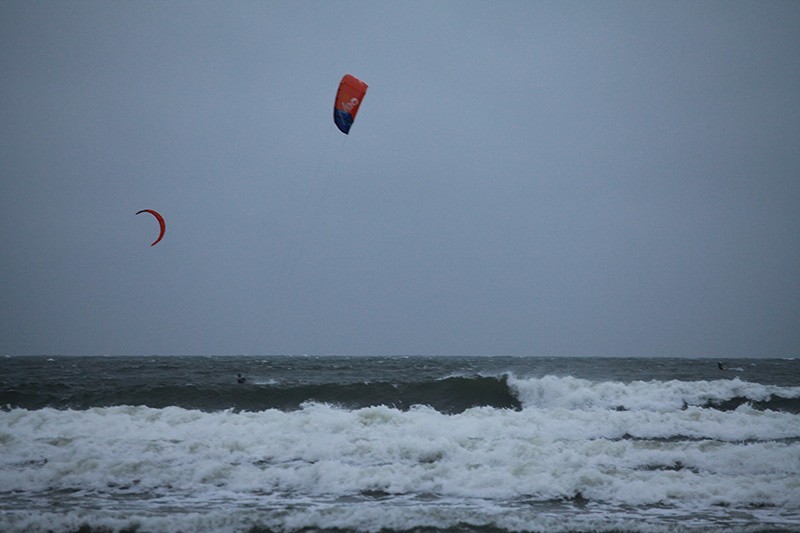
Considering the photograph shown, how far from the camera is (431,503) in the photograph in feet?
25.8

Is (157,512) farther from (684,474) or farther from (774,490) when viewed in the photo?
(774,490)

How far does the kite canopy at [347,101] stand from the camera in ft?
48.6

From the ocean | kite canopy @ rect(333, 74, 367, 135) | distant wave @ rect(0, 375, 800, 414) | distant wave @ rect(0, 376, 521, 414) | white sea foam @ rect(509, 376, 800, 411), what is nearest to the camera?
the ocean

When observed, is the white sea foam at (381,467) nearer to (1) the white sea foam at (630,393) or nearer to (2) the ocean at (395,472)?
(2) the ocean at (395,472)

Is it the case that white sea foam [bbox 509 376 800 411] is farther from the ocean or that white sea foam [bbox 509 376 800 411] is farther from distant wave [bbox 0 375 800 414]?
the ocean

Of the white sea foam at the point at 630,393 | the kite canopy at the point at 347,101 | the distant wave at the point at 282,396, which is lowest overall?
the distant wave at the point at 282,396

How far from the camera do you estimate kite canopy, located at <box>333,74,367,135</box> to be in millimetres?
14812

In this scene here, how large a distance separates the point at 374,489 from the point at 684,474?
14.3 ft

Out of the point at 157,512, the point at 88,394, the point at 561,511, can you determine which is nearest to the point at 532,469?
the point at 561,511

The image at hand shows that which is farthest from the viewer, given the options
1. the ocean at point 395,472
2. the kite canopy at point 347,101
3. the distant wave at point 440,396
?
Answer: the distant wave at point 440,396

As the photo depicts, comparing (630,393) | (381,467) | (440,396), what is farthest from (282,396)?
(630,393)

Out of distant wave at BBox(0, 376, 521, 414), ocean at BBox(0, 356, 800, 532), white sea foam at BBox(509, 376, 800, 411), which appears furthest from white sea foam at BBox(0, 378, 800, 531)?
white sea foam at BBox(509, 376, 800, 411)

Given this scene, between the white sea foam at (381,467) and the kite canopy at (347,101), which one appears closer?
the white sea foam at (381,467)

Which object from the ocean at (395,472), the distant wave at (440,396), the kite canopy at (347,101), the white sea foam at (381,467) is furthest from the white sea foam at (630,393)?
the kite canopy at (347,101)
